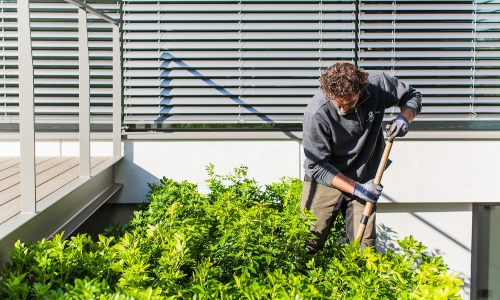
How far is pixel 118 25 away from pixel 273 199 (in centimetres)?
190

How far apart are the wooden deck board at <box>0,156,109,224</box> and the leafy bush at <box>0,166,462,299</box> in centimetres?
45

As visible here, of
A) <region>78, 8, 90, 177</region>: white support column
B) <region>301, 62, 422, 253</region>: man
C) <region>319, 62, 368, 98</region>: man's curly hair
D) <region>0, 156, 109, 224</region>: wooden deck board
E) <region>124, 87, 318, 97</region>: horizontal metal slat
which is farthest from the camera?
<region>124, 87, 318, 97</region>: horizontal metal slat

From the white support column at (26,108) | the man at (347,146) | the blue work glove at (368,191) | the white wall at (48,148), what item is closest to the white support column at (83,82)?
the white support column at (26,108)

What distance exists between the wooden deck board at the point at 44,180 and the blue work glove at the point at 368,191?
1.84 metres

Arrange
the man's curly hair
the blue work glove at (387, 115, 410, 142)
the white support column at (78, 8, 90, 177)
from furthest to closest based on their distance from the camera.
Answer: the blue work glove at (387, 115, 410, 142)
the white support column at (78, 8, 90, 177)
the man's curly hair

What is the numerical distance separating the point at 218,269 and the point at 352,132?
5.17ft

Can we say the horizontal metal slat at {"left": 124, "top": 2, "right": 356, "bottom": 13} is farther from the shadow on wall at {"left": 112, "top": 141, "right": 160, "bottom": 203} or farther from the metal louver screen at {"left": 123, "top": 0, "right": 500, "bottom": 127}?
the shadow on wall at {"left": 112, "top": 141, "right": 160, "bottom": 203}

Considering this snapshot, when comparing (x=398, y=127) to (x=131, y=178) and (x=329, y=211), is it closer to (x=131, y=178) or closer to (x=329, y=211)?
(x=329, y=211)

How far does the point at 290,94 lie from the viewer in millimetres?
4934

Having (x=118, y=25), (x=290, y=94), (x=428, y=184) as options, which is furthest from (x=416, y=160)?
(x=118, y=25)

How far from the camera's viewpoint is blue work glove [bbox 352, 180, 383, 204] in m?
3.56

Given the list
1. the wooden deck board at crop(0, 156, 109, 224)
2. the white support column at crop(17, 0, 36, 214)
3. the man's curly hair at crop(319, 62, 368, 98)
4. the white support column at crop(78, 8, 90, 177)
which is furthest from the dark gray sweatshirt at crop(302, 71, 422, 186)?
the white support column at crop(17, 0, 36, 214)

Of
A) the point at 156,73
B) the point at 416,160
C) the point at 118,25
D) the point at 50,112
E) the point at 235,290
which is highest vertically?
the point at 118,25

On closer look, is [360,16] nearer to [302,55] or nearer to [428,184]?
[302,55]
